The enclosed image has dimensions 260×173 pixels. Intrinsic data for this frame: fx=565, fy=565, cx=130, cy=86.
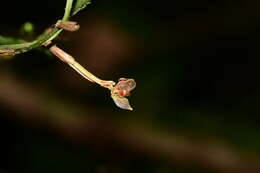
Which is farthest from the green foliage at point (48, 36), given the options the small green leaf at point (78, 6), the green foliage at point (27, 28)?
the green foliage at point (27, 28)

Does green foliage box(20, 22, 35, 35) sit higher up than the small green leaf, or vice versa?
green foliage box(20, 22, 35, 35)

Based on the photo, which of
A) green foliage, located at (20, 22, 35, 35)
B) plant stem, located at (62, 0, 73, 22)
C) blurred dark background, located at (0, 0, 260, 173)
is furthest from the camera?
blurred dark background, located at (0, 0, 260, 173)

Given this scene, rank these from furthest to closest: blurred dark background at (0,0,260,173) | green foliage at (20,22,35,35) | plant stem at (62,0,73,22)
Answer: blurred dark background at (0,0,260,173) → green foliage at (20,22,35,35) → plant stem at (62,0,73,22)

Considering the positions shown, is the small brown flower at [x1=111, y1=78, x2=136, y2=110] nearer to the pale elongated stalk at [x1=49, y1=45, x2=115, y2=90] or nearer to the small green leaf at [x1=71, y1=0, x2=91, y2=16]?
the pale elongated stalk at [x1=49, y1=45, x2=115, y2=90]

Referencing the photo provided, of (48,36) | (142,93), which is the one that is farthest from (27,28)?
(142,93)

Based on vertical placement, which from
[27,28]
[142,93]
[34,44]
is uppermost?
→ [142,93]

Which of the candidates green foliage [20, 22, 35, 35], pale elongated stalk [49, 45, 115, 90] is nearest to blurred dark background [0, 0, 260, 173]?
green foliage [20, 22, 35, 35]

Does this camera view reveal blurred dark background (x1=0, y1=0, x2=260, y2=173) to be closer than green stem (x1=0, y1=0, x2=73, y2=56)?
No

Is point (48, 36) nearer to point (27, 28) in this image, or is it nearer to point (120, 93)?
point (120, 93)

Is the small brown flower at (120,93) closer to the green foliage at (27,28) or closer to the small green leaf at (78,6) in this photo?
the small green leaf at (78,6)

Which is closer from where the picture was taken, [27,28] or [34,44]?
[34,44]
